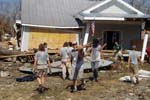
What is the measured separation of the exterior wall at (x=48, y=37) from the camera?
29578 mm

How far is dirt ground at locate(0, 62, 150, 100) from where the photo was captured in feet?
51.0

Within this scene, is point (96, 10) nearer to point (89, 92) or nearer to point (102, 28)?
point (102, 28)

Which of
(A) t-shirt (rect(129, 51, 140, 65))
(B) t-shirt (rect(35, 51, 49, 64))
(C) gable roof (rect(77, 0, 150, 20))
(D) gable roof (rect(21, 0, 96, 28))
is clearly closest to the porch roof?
(C) gable roof (rect(77, 0, 150, 20))

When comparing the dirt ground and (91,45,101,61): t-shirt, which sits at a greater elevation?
(91,45,101,61): t-shirt

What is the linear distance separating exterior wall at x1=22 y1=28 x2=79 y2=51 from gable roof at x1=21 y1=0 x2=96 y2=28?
48 centimetres

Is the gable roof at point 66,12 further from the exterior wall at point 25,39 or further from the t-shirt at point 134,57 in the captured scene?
the t-shirt at point 134,57

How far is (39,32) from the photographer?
97.8 feet

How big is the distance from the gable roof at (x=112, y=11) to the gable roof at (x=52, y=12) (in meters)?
1.91

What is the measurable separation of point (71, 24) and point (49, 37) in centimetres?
188

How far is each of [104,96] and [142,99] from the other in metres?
1.43

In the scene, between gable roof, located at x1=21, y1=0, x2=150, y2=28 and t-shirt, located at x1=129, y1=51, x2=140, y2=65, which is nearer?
t-shirt, located at x1=129, y1=51, x2=140, y2=65

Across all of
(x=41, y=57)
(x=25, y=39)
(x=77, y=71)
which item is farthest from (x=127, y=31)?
(x=41, y=57)

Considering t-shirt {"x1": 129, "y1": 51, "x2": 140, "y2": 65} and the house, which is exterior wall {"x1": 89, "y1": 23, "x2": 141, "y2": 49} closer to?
the house

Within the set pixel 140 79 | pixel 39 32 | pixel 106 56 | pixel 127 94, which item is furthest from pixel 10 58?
pixel 127 94
